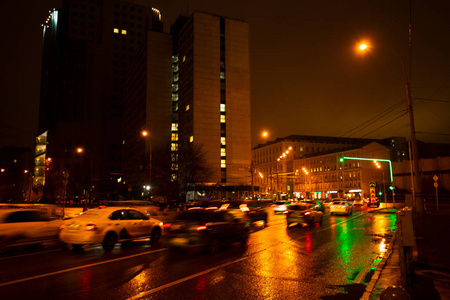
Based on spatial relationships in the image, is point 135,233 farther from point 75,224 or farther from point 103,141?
point 103,141

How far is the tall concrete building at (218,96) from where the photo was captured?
8888cm

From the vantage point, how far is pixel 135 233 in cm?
1386

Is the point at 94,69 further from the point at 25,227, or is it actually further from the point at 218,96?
the point at 25,227

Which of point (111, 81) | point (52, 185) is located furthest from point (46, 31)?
point (52, 185)

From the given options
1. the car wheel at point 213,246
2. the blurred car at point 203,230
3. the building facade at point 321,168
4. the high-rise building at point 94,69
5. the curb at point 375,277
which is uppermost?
the high-rise building at point 94,69

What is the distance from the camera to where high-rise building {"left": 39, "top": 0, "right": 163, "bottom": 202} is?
4764 inches

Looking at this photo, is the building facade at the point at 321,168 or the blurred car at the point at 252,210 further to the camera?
the building facade at the point at 321,168

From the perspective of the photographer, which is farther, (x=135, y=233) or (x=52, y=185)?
(x=52, y=185)

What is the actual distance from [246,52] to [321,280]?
93.8m

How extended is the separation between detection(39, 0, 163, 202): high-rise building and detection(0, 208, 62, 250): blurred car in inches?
3942

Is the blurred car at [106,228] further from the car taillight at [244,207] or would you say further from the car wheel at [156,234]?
the car taillight at [244,207]

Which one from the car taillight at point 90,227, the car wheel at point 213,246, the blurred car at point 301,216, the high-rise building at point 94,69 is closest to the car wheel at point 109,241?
the car taillight at point 90,227

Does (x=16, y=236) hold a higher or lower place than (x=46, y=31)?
lower

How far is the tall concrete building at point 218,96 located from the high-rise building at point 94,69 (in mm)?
29710
